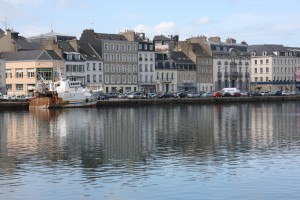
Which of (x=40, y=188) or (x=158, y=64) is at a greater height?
(x=158, y=64)

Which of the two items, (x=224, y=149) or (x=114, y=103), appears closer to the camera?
(x=224, y=149)

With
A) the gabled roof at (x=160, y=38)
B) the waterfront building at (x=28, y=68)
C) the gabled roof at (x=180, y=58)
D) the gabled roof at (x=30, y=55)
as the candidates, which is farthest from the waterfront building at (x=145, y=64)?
the waterfront building at (x=28, y=68)

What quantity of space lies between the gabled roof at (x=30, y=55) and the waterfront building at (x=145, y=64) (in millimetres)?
24335

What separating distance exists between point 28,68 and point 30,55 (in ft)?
7.70

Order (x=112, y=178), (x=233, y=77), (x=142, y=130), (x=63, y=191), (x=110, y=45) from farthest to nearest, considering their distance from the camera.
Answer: (x=233, y=77) < (x=110, y=45) < (x=142, y=130) < (x=112, y=178) < (x=63, y=191)

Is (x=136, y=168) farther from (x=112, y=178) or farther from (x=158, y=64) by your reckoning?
(x=158, y=64)

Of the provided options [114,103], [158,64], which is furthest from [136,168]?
[158,64]

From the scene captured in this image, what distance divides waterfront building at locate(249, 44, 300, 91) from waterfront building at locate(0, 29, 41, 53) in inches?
2612

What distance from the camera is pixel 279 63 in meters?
186

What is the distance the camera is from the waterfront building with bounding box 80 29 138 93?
140 metres

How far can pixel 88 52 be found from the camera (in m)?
137

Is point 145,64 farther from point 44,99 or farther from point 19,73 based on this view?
point 44,99

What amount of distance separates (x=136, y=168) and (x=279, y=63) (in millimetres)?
154396

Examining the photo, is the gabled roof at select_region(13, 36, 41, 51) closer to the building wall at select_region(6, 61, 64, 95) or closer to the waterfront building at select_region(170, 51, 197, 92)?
the building wall at select_region(6, 61, 64, 95)
